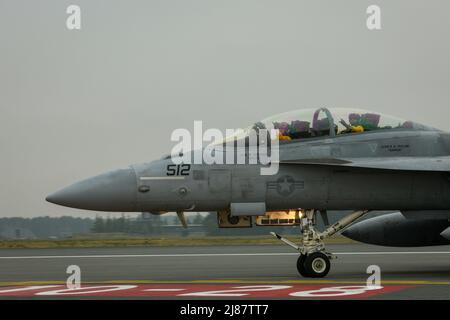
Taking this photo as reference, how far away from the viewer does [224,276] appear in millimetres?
15852

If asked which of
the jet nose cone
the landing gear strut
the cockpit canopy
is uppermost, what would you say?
the cockpit canopy

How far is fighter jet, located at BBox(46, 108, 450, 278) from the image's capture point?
14.3 m

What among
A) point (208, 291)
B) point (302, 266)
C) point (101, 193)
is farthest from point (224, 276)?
point (208, 291)

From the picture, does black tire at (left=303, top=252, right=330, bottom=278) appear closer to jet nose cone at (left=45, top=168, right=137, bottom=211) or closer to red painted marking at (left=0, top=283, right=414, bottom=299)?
red painted marking at (left=0, top=283, right=414, bottom=299)

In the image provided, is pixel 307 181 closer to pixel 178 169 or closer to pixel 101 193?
pixel 178 169

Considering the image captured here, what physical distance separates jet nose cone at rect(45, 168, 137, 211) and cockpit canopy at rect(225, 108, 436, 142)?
6.84 ft

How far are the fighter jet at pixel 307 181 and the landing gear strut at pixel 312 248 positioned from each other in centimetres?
2

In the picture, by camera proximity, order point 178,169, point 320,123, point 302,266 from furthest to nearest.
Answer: point 320,123, point 302,266, point 178,169

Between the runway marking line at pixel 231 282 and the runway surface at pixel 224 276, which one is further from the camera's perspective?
the runway marking line at pixel 231 282

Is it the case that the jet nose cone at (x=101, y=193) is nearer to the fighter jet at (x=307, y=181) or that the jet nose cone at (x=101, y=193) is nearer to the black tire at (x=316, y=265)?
the fighter jet at (x=307, y=181)

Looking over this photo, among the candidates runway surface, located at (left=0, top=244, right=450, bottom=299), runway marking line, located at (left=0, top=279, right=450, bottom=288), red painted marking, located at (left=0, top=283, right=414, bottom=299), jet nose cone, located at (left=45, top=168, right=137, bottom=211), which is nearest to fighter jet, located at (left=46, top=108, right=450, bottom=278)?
jet nose cone, located at (left=45, top=168, right=137, bottom=211)

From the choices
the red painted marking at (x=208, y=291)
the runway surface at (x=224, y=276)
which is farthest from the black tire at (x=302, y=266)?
the red painted marking at (x=208, y=291)

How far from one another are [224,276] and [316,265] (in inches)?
80.2

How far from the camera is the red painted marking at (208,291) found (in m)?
11.5
